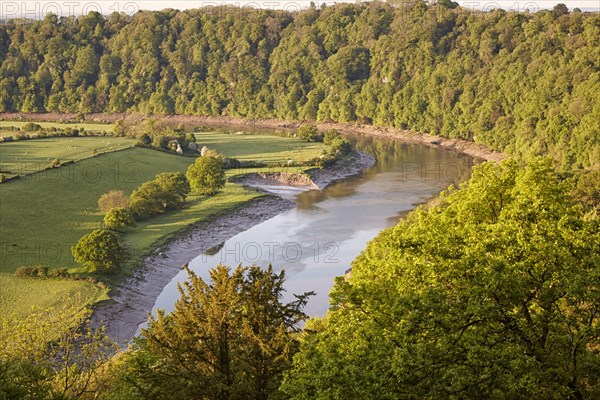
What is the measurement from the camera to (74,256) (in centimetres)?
6300

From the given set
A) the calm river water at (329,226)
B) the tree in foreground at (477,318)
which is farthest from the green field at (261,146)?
the tree in foreground at (477,318)

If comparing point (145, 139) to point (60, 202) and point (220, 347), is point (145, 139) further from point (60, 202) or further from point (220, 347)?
point (220, 347)

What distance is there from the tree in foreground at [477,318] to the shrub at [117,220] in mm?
52586

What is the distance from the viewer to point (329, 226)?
284 ft

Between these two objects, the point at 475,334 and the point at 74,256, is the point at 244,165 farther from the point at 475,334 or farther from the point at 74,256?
the point at 475,334

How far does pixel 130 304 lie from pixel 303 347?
35976 mm

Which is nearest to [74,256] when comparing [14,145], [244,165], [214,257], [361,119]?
[214,257]

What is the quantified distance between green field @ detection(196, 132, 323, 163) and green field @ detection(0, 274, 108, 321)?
70244 millimetres

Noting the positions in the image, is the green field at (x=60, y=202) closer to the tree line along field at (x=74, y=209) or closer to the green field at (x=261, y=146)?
the tree line along field at (x=74, y=209)

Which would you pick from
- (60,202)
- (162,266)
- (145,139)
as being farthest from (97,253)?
Answer: (145,139)

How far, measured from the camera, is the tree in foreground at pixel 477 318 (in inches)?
863

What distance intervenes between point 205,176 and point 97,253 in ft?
124

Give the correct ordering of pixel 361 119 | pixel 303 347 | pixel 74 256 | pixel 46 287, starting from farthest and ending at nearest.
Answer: pixel 361 119 → pixel 74 256 → pixel 46 287 → pixel 303 347

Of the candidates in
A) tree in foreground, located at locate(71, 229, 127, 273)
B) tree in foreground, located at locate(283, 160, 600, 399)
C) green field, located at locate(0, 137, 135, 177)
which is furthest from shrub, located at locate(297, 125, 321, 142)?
tree in foreground, located at locate(283, 160, 600, 399)
